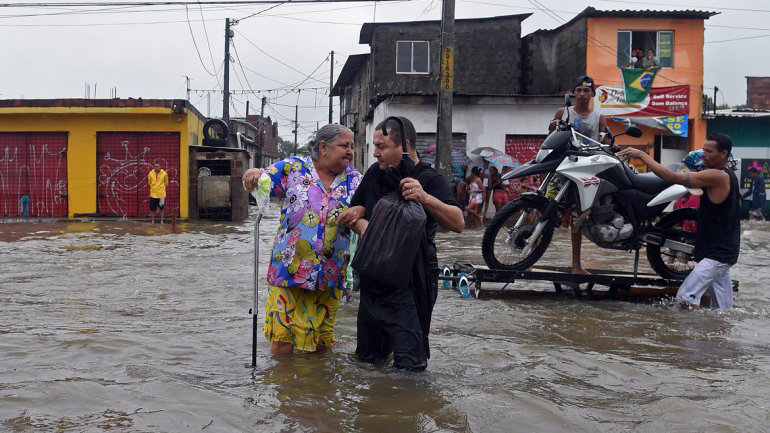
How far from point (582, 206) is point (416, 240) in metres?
3.87

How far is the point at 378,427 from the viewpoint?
3.70 m

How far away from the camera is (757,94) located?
31.2 meters

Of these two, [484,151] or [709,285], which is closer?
[709,285]

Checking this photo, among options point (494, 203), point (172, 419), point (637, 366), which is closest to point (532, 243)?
point (637, 366)

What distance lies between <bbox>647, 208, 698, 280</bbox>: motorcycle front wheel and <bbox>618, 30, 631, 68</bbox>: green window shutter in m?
18.7

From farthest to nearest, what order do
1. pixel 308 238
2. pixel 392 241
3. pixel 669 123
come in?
pixel 669 123, pixel 308 238, pixel 392 241

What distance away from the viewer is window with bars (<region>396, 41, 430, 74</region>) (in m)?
30.5

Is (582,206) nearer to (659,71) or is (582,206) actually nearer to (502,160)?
(502,160)

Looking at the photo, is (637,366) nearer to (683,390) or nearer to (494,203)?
(683,390)

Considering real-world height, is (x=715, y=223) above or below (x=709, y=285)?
above

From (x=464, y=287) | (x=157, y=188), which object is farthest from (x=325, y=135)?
(x=157, y=188)

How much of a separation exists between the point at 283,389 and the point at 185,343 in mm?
1533

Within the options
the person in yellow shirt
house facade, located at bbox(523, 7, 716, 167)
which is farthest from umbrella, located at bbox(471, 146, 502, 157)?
the person in yellow shirt

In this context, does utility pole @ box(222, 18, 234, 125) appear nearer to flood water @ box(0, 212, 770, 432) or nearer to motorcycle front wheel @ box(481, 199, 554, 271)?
flood water @ box(0, 212, 770, 432)
